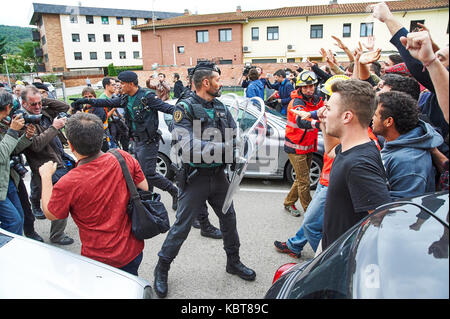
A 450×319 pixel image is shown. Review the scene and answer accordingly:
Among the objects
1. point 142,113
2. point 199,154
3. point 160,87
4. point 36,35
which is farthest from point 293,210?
point 36,35

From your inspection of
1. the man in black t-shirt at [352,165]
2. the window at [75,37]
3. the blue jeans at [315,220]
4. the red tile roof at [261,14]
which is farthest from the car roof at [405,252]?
the window at [75,37]

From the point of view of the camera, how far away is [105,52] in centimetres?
5912

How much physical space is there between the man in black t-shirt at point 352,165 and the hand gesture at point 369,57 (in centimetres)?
146

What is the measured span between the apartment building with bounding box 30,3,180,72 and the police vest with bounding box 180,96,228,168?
189 feet

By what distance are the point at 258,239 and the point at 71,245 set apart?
2.23 m

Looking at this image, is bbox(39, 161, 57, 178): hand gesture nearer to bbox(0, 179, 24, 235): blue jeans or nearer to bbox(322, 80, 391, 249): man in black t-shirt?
bbox(0, 179, 24, 235): blue jeans

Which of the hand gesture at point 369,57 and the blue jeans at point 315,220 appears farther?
the hand gesture at point 369,57

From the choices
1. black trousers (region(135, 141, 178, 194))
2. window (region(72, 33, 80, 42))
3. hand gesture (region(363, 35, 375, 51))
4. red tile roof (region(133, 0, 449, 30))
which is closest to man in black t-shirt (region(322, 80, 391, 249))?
hand gesture (region(363, 35, 375, 51))

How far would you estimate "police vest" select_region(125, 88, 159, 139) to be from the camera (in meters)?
4.28

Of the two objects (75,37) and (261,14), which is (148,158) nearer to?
(261,14)

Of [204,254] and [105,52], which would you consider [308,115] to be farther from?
[105,52]

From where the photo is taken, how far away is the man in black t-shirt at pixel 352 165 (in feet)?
5.80

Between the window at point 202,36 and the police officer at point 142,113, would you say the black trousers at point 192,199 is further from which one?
the window at point 202,36
